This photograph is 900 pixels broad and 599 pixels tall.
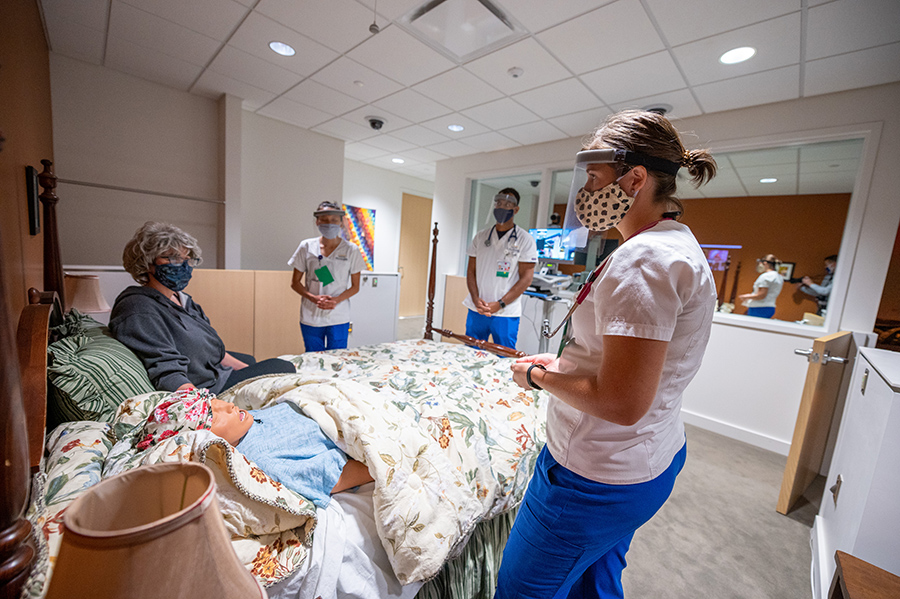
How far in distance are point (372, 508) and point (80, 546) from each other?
33.3 inches

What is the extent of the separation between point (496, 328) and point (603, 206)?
6.76 ft

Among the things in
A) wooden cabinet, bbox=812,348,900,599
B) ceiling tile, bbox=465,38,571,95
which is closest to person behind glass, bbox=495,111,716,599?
wooden cabinet, bbox=812,348,900,599

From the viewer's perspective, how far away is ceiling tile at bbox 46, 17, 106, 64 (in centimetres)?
236

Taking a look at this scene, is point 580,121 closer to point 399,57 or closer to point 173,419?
point 399,57

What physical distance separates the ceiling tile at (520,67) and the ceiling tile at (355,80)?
72 cm

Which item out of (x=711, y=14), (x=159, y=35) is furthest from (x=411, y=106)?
(x=711, y=14)

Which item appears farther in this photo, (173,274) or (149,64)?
(149,64)

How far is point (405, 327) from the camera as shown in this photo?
5836 mm

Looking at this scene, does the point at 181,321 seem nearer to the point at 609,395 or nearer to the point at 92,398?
the point at 92,398

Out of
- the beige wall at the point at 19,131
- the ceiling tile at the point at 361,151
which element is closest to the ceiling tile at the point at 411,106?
the ceiling tile at the point at 361,151

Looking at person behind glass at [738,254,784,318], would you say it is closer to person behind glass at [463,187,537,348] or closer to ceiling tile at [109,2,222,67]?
person behind glass at [463,187,537,348]

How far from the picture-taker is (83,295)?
1.98 m

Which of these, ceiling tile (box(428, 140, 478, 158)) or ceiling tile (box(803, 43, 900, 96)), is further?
ceiling tile (box(428, 140, 478, 158))

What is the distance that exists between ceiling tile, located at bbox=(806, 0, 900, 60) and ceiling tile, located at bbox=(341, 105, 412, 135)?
291 cm
